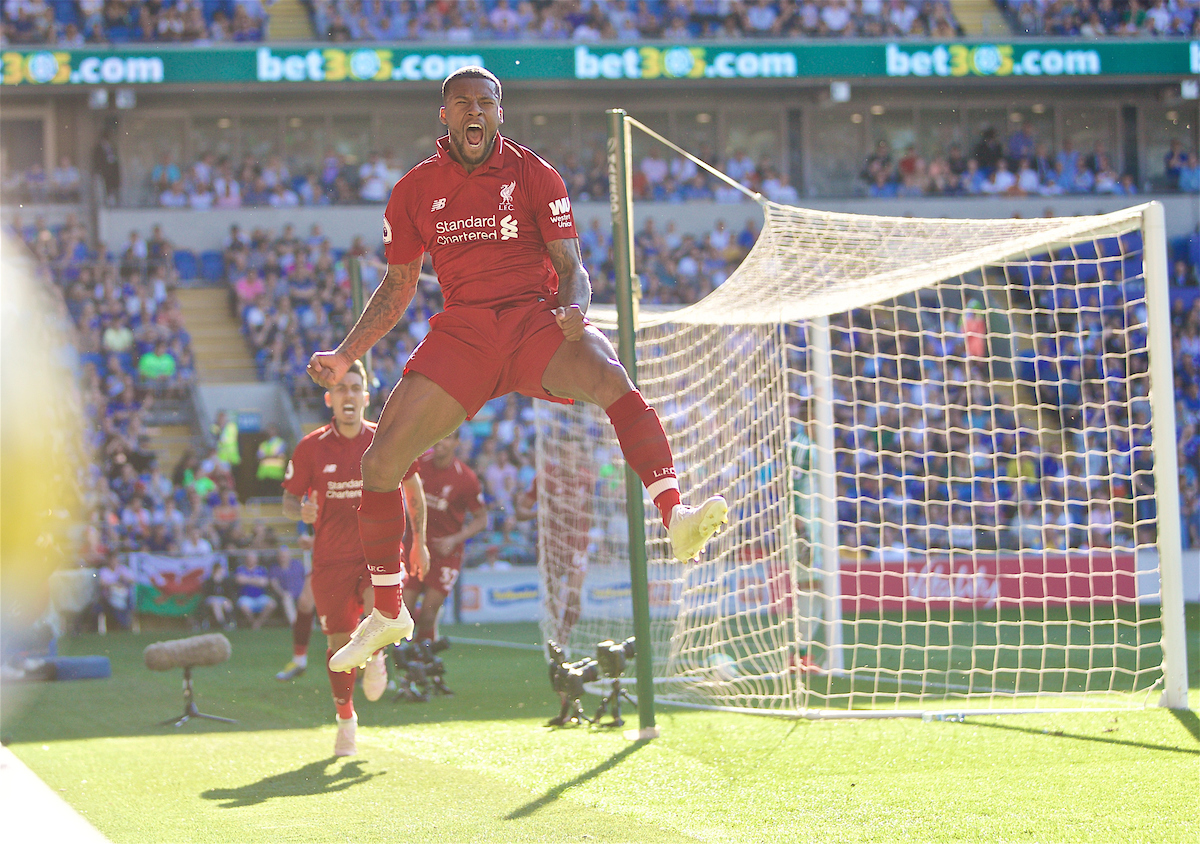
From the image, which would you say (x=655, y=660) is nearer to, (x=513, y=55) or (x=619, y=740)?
(x=619, y=740)

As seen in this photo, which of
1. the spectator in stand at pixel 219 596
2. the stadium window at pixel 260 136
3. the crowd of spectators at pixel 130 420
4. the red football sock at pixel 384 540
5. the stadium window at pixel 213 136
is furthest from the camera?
the stadium window at pixel 260 136

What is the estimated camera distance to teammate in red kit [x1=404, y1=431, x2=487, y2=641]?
441 inches

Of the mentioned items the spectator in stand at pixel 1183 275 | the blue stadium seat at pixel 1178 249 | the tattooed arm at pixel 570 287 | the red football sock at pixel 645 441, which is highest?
the blue stadium seat at pixel 1178 249

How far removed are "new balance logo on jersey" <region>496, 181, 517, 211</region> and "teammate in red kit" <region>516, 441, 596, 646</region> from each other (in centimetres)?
734

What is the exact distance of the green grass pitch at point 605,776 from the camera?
5.33 metres

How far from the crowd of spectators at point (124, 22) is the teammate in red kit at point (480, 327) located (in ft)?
72.8

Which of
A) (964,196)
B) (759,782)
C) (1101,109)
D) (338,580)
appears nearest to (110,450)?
(338,580)

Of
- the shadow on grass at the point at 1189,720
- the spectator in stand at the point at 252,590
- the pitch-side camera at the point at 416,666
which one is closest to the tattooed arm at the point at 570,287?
the shadow on grass at the point at 1189,720

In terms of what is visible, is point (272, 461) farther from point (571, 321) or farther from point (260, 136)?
point (571, 321)

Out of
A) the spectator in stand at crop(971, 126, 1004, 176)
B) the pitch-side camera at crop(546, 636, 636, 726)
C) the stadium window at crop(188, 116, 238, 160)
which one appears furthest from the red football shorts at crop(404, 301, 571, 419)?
the spectator in stand at crop(971, 126, 1004, 176)

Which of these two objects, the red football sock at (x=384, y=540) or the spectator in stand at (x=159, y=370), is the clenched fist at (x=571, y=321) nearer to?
the red football sock at (x=384, y=540)

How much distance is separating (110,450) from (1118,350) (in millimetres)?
17040

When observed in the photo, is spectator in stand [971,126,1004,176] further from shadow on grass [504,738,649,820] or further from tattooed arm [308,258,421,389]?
tattooed arm [308,258,421,389]

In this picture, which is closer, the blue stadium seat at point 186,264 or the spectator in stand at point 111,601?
the spectator in stand at point 111,601
